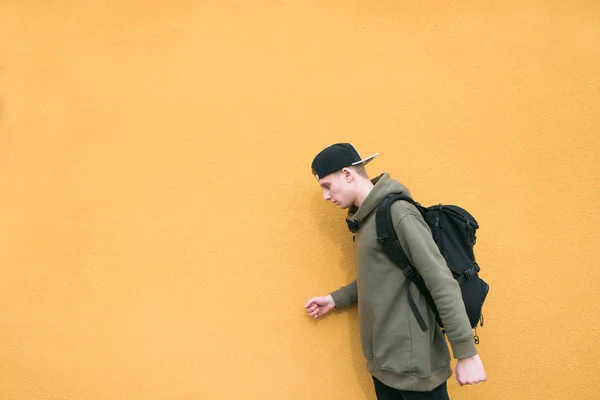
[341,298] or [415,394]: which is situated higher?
[341,298]

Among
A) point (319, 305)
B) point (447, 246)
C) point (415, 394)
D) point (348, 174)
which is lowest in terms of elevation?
point (415, 394)

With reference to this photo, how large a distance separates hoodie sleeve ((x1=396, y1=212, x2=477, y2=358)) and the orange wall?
0.63 m

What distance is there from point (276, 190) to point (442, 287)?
977 millimetres

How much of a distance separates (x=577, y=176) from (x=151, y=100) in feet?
6.99

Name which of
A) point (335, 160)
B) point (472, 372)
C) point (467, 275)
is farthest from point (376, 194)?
point (472, 372)

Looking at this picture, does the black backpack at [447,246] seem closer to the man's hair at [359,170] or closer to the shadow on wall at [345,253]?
the man's hair at [359,170]

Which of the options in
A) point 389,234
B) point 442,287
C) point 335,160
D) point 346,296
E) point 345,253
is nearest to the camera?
point 442,287

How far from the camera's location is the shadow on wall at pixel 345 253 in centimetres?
232

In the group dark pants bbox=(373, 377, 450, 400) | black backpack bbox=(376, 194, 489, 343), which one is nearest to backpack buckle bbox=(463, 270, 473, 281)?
black backpack bbox=(376, 194, 489, 343)

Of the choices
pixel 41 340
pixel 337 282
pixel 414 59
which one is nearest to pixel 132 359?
pixel 41 340

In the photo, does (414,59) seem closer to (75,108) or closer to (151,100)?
(151,100)

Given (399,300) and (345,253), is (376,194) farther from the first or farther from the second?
(345,253)

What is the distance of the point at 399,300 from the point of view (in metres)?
1.86

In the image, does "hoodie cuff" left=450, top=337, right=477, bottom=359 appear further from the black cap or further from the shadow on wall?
the black cap
